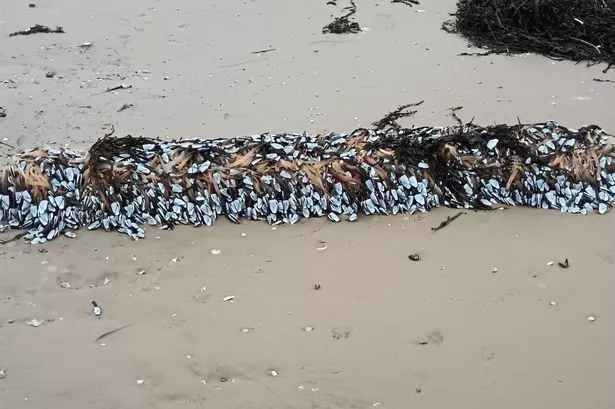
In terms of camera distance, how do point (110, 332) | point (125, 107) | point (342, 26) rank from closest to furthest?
point (110, 332)
point (125, 107)
point (342, 26)

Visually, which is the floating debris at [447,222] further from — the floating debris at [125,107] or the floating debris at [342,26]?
the floating debris at [342,26]

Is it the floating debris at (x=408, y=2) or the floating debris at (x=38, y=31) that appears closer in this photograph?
the floating debris at (x=38, y=31)

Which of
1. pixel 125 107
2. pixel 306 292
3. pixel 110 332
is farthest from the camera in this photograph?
pixel 125 107

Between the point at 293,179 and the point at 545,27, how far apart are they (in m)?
3.06

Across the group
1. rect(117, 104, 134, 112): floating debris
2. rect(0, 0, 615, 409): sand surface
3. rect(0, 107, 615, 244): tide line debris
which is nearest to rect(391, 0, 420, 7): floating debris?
rect(0, 0, 615, 409): sand surface

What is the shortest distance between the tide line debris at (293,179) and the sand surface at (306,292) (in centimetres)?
10

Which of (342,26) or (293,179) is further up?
(342,26)

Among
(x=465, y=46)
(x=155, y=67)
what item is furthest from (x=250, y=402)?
(x=465, y=46)

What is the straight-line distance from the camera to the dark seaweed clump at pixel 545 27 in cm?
512

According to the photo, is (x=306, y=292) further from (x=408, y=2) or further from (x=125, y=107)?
(x=408, y=2)

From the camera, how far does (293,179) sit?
3.44 m

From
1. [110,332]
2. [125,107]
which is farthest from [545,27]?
[110,332]

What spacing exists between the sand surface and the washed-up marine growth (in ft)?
0.33

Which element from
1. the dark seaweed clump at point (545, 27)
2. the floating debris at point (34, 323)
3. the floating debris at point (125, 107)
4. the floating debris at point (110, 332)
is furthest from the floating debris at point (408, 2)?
the floating debris at point (34, 323)
